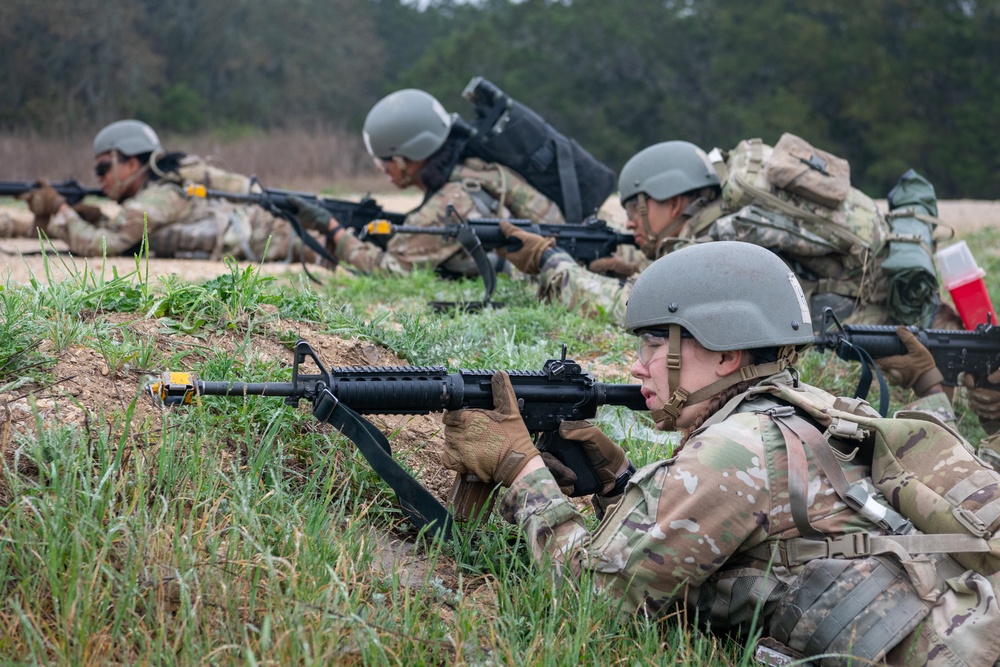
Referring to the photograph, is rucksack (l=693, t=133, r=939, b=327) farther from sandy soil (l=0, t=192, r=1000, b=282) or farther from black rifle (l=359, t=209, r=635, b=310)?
black rifle (l=359, t=209, r=635, b=310)

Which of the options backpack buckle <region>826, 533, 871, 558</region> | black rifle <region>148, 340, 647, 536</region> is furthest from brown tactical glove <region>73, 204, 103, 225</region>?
backpack buckle <region>826, 533, 871, 558</region>

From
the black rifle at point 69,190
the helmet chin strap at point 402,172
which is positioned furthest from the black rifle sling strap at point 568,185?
the black rifle at point 69,190

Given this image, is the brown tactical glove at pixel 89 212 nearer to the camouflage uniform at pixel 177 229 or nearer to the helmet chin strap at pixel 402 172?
the camouflage uniform at pixel 177 229

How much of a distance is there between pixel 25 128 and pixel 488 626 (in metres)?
28.8

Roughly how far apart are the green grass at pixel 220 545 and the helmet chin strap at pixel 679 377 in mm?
593

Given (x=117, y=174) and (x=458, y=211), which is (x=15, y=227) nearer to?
(x=117, y=174)

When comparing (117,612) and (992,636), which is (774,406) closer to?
(992,636)

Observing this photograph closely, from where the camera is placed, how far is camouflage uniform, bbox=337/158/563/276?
8.34 metres

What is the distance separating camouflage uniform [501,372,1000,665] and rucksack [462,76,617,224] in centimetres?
605

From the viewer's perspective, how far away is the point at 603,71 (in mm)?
34750

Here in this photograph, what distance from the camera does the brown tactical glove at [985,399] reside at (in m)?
5.81

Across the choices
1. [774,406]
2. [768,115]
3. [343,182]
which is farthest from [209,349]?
[768,115]

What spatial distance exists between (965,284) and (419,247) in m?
3.88

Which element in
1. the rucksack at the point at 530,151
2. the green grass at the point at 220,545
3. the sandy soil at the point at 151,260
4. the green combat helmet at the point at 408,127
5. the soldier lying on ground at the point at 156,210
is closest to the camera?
the green grass at the point at 220,545
